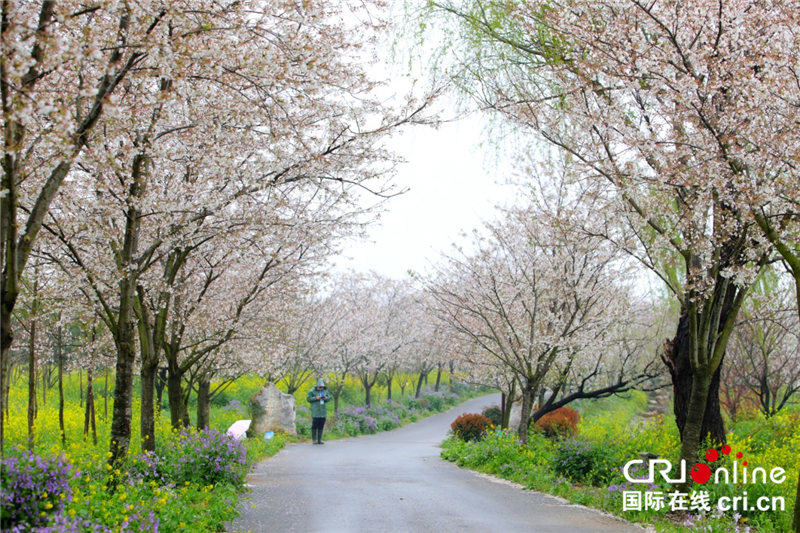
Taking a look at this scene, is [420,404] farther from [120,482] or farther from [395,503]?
[120,482]

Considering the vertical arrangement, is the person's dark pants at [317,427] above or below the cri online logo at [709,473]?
below

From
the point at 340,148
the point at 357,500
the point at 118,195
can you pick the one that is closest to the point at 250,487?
the point at 357,500

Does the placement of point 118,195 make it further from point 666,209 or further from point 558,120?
point 666,209

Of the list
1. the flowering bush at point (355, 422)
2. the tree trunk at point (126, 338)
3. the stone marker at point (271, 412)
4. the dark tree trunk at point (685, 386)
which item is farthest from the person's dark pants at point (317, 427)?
the tree trunk at point (126, 338)

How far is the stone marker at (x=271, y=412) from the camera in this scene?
61.1ft

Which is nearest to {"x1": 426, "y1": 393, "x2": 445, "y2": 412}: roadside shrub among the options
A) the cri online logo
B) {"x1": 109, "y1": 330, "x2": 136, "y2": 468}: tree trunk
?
the cri online logo

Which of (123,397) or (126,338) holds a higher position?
(126,338)

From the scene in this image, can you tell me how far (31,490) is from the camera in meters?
3.56

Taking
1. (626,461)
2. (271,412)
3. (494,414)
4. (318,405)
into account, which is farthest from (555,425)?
(271,412)

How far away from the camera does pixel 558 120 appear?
311 inches

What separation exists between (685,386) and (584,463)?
1.83 meters

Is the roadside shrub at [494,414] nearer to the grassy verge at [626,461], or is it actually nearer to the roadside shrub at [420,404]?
the grassy verge at [626,461]

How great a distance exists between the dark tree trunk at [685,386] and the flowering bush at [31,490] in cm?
777

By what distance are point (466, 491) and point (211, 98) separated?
6.13 meters
